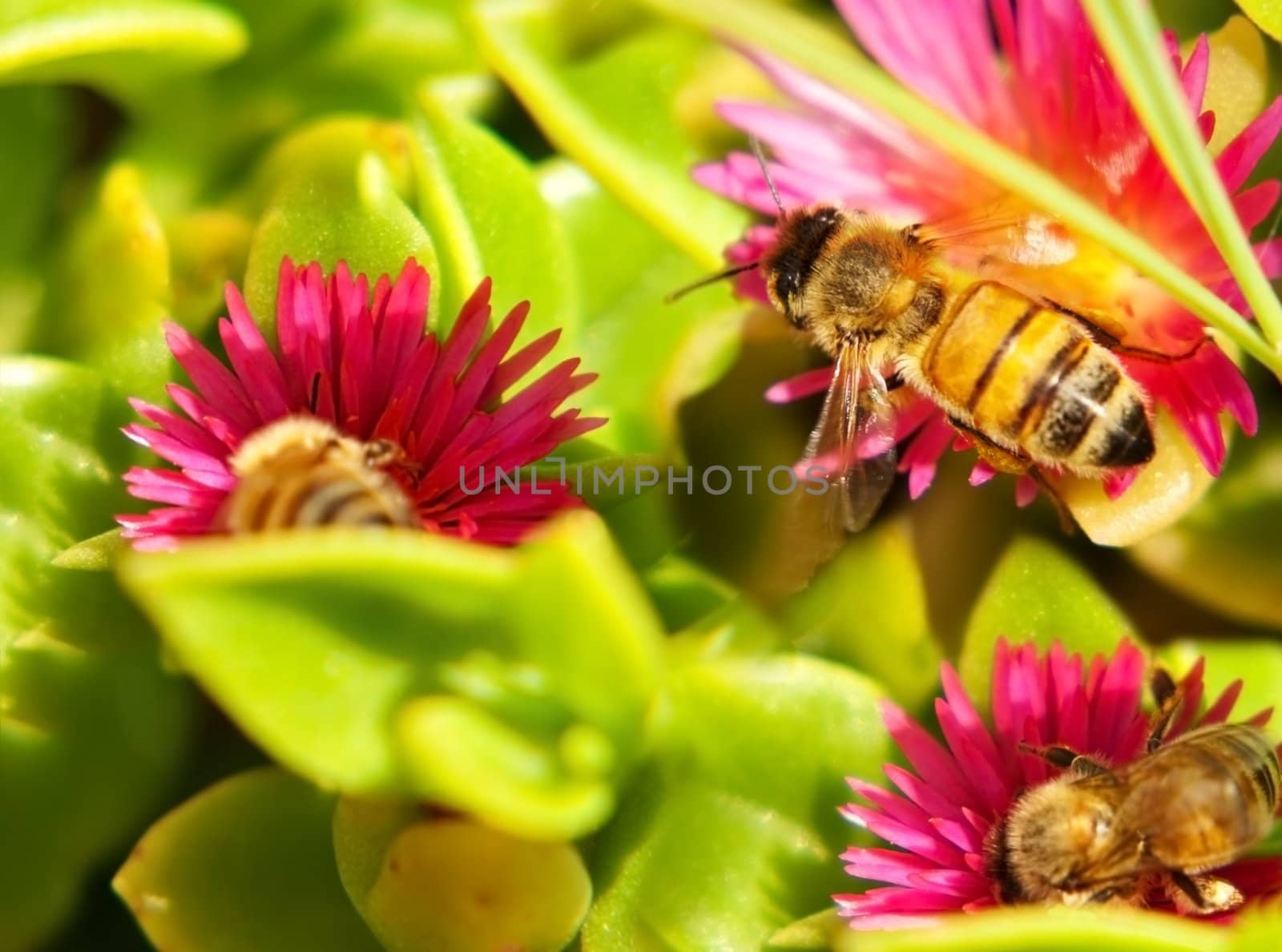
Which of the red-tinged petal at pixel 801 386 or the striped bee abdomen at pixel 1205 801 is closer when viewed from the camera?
the striped bee abdomen at pixel 1205 801

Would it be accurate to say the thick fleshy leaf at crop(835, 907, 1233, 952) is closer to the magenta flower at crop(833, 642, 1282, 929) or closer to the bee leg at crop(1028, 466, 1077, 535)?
the magenta flower at crop(833, 642, 1282, 929)

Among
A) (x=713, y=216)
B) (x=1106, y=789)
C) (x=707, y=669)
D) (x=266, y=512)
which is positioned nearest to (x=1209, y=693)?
(x=1106, y=789)

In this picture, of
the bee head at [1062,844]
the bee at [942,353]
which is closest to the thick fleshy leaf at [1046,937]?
the bee head at [1062,844]

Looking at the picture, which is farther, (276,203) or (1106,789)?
(276,203)

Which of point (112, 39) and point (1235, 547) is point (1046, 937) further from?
point (112, 39)

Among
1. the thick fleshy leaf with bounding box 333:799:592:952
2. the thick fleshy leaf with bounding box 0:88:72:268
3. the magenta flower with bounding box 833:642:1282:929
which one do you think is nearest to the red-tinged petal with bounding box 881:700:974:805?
the magenta flower with bounding box 833:642:1282:929

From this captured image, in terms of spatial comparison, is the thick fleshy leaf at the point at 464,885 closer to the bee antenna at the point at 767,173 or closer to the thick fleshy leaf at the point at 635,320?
the thick fleshy leaf at the point at 635,320

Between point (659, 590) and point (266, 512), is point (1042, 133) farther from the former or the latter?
point (266, 512)
